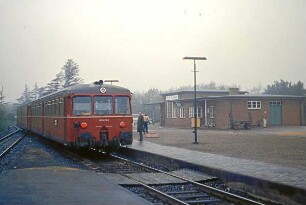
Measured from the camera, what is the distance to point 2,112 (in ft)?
163

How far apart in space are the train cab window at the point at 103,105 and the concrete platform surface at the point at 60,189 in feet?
16.6

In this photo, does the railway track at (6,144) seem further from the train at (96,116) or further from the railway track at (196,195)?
the railway track at (196,195)

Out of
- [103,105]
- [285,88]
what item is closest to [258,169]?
[103,105]

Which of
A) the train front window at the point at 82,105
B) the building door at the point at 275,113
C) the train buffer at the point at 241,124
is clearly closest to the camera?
the train front window at the point at 82,105

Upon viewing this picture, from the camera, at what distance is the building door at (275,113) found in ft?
149

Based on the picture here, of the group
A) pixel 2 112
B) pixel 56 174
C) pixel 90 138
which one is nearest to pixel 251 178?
pixel 56 174

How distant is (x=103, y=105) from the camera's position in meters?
18.0

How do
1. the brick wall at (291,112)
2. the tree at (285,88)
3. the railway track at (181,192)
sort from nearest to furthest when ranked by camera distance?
the railway track at (181,192) → the brick wall at (291,112) → the tree at (285,88)

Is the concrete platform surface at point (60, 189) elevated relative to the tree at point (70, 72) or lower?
lower

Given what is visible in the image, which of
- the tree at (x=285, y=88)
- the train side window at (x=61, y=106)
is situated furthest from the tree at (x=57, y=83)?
the train side window at (x=61, y=106)

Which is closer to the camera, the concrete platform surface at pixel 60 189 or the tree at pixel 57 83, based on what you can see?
the concrete platform surface at pixel 60 189

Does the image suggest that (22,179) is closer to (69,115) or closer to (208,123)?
(69,115)

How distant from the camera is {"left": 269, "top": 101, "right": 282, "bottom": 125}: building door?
4544cm

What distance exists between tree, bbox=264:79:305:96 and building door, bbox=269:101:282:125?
34.2 metres
